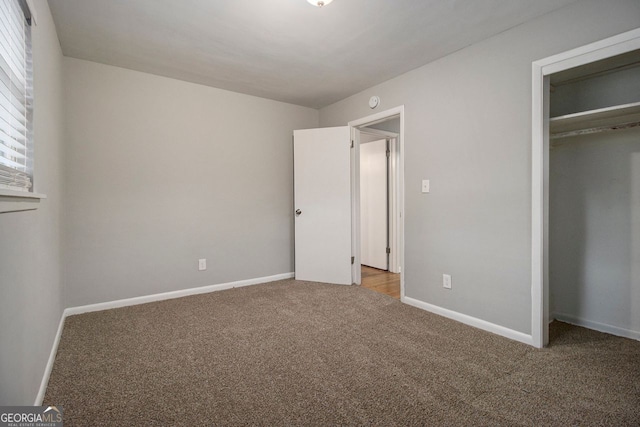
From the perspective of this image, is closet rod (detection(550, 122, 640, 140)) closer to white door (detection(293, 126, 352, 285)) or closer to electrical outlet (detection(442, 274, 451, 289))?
electrical outlet (detection(442, 274, 451, 289))

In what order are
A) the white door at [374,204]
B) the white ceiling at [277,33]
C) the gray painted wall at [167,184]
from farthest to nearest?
1. the white door at [374,204]
2. the gray painted wall at [167,184]
3. the white ceiling at [277,33]

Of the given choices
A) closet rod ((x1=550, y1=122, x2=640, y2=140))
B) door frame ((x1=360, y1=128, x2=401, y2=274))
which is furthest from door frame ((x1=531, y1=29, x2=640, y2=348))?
door frame ((x1=360, y1=128, x2=401, y2=274))

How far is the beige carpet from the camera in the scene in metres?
1.50

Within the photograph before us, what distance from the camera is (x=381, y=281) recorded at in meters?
4.05

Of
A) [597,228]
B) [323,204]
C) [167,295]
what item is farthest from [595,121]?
[167,295]

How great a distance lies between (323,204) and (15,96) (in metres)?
2.94

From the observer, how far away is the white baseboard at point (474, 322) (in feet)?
7.41

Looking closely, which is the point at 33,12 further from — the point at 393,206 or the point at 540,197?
the point at 393,206

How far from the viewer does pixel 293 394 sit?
1654 mm

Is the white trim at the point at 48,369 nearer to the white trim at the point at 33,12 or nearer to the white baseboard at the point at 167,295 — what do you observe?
the white baseboard at the point at 167,295

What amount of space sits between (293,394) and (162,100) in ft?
9.94

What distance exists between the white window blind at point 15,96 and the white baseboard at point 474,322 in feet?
9.69

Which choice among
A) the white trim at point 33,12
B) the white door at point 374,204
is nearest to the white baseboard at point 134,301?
the white door at point 374,204

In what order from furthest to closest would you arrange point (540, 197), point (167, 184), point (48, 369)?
1. point (167, 184)
2. point (540, 197)
3. point (48, 369)
